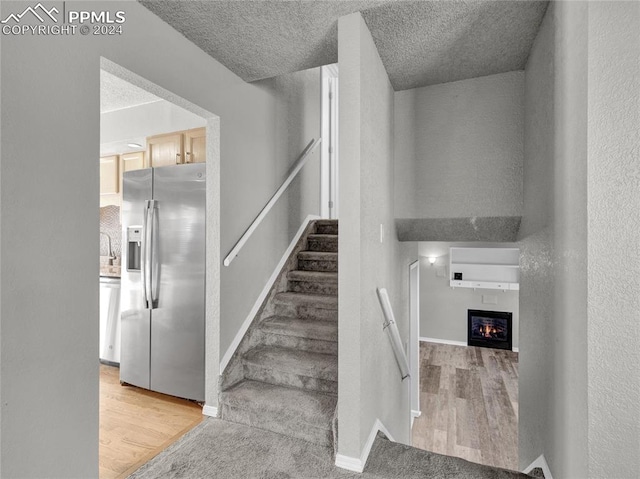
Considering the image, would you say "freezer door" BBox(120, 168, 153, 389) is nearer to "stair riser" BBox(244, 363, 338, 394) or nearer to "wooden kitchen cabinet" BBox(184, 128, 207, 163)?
"wooden kitchen cabinet" BBox(184, 128, 207, 163)

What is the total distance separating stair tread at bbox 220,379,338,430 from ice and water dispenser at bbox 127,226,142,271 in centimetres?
151

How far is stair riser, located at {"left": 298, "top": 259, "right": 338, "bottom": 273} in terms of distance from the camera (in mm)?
3545

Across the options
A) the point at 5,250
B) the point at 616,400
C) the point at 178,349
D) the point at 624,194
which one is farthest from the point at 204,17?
the point at 616,400

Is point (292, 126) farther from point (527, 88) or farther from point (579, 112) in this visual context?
point (579, 112)

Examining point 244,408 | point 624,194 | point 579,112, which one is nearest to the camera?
point 624,194

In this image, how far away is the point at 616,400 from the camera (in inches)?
47.9

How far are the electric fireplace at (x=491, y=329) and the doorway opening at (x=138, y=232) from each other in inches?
235

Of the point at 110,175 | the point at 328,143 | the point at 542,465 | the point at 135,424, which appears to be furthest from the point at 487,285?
→ the point at 110,175

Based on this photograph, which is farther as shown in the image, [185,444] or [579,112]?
[185,444]

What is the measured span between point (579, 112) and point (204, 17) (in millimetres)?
1933

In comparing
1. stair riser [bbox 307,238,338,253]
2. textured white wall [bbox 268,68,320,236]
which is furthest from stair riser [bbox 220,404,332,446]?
stair riser [bbox 307,238,338,253]

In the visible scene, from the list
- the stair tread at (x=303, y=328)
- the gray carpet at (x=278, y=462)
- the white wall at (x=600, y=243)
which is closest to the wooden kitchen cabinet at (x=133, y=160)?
the stair tread at (x=303, y=328)

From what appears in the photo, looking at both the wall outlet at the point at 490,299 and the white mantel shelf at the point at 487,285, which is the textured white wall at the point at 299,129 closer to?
the white mantel shelf at the point at 487,285

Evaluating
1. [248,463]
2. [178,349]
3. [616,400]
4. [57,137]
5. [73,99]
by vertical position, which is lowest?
[248,463]
